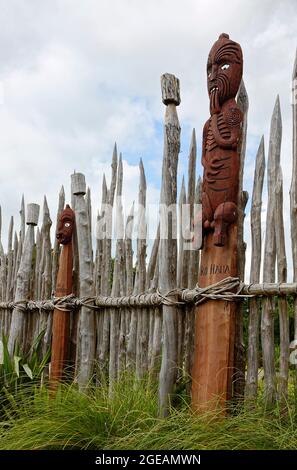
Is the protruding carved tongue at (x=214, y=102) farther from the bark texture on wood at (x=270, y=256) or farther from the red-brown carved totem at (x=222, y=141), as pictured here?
the bark texture on wood at (x=270, y=256)

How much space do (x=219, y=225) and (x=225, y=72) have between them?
0.90 meters

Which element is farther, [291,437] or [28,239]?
[28,239]

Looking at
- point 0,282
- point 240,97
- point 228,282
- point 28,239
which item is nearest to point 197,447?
point 228,282

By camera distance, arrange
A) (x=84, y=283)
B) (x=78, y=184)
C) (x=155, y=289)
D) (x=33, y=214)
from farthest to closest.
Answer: (x=33, y=214) → (x=78, y=184) → (x=84, y=283) → (x=155, y=289)

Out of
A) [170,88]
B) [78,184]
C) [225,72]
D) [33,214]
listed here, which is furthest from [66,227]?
[225,72]

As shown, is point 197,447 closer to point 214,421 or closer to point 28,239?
point 214,421

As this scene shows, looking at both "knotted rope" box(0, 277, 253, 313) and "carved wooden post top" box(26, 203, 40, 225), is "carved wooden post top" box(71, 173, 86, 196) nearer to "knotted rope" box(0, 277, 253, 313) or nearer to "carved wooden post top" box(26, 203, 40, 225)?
"knotted rope" box(0, 277, 253, 313)

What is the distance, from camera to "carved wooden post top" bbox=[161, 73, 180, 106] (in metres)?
3.80

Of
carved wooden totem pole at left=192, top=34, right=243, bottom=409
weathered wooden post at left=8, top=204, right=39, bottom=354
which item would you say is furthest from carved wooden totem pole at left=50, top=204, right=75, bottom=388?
carved wooden totem pole at left=192, top=34, right=243, bottom=409

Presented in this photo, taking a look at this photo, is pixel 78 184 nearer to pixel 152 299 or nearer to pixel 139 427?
pixel 152 299

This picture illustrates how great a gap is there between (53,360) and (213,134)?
240cm

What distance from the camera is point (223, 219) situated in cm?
321

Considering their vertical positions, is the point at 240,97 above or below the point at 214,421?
above

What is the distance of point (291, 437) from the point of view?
2609mm
